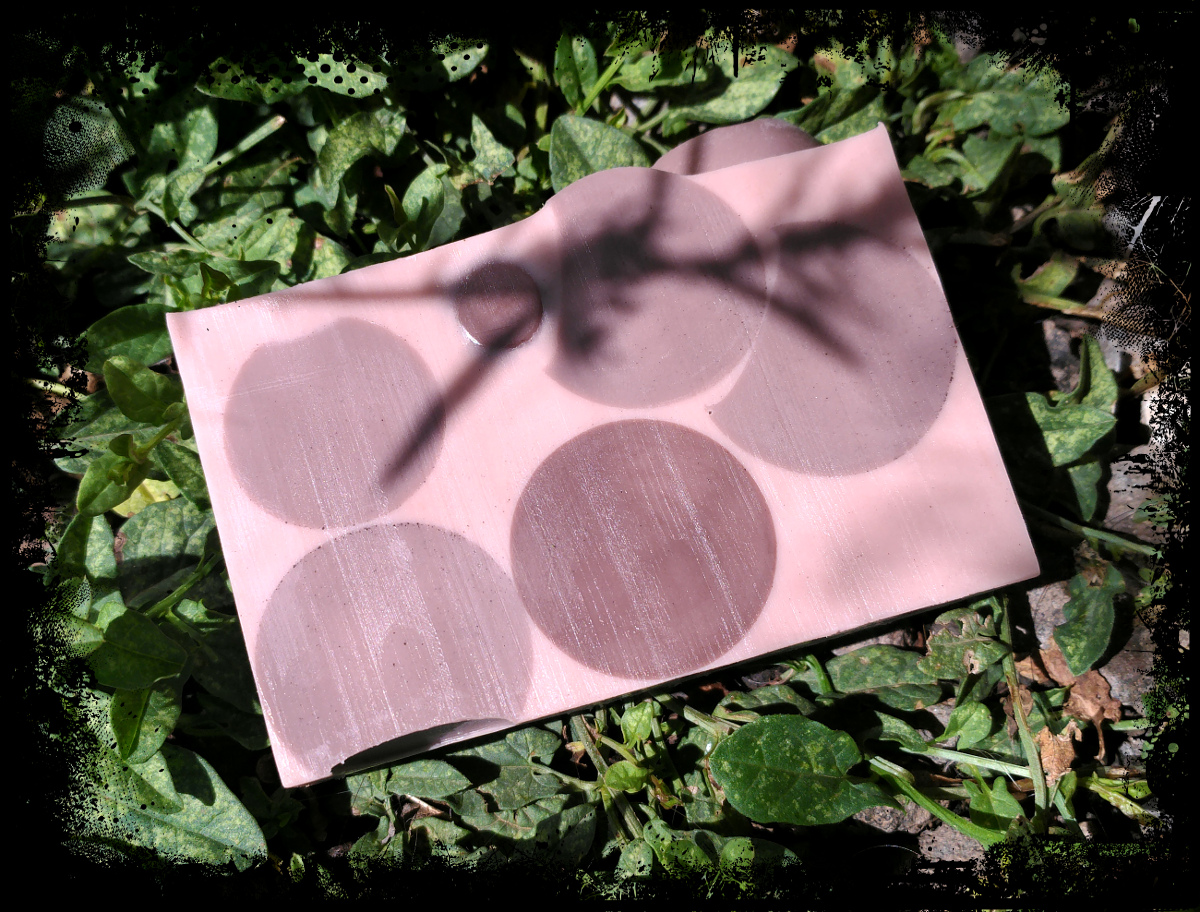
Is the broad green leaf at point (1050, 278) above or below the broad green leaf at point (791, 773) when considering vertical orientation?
above

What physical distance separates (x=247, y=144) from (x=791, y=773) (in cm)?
110

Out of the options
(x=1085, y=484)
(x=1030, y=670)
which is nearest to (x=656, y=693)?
(x=1030, y=670)

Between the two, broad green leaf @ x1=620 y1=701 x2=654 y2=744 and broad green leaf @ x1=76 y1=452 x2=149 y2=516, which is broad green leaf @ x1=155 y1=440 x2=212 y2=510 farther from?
broad green leaf @ x1=620 y1=701 x2=654 y2=744

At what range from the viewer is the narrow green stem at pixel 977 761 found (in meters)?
0.99

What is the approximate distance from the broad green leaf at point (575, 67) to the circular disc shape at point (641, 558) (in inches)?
23.2

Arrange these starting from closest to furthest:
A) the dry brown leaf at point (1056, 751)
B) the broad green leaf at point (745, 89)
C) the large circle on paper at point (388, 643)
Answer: the large circle on paper at point (388, 643)
the dry brown leaf at point (1056, 751)
the broad green leaf at point (745, 89)

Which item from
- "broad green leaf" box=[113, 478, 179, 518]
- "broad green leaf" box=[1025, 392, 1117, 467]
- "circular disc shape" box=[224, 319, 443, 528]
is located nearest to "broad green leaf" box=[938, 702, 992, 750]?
"broad green leaf" box=[1025, 392, 1117, 467]

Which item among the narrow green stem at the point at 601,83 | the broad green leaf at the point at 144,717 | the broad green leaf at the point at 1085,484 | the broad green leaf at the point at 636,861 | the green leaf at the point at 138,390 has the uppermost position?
the narrow green stem at the point at 601,83

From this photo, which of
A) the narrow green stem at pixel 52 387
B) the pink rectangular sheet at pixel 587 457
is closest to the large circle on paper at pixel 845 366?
the pink rectangular sheet at pixel 587 457

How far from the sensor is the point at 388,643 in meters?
0.82

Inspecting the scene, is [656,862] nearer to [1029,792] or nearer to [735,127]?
[1029,792]

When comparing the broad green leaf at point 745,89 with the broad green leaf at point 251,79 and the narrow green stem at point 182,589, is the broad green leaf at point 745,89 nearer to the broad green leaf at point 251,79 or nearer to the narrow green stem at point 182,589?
the broad green leaf at point 251,79

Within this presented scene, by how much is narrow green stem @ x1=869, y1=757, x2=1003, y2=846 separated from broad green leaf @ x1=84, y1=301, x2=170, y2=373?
1.09 metres

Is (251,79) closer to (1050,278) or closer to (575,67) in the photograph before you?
(575,67)
